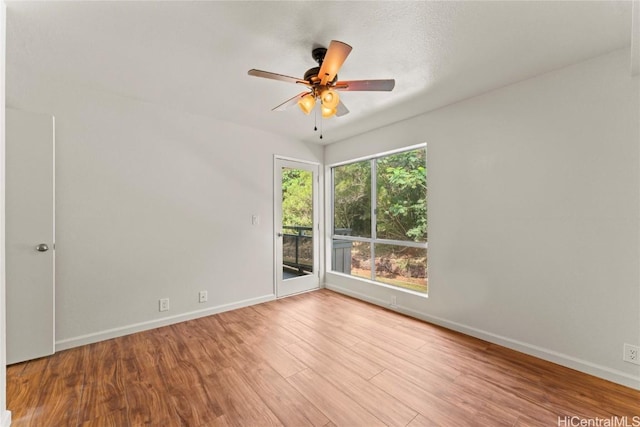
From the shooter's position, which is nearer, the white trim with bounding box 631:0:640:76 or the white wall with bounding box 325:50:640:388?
the white trim with bounding box 631:0:640:76

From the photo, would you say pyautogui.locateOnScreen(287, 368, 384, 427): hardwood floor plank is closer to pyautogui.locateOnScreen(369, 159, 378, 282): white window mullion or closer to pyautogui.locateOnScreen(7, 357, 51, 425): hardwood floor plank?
pyautogui.locateOnScreen(7, 357, 51, 425): hardwood floor plank

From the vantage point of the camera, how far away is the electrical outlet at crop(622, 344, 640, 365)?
183 centimetres

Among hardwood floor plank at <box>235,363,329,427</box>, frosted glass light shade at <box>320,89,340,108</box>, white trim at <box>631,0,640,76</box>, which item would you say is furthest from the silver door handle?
white trim at <box>631,0,640,76</box>

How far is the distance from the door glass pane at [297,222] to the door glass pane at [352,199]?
46 cm

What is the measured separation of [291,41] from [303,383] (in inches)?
96.9

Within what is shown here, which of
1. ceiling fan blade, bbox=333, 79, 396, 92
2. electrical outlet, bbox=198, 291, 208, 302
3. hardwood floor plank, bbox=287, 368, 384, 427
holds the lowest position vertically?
hardwood floor plank, bbox=287, 368, 384, 427

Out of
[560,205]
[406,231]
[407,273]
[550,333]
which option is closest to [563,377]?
[550,333]

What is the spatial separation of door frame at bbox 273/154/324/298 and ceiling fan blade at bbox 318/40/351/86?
2200 millimetres

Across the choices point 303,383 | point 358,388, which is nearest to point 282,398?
point 303,383

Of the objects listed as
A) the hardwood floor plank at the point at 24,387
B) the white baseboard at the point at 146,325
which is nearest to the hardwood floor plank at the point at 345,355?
the white baseboard at the point at 146,325

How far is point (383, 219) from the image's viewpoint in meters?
3.70

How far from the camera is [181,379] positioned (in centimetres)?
198

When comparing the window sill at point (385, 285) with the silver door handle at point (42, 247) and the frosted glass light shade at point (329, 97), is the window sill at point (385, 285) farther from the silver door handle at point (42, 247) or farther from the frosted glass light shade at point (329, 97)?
the silver door handle at point (42, 247)

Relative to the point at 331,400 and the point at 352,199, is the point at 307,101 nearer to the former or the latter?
the point at 331,400
